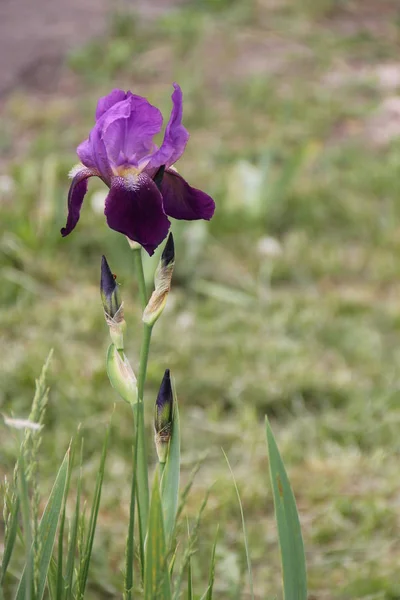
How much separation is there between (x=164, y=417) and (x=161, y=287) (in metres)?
0.16

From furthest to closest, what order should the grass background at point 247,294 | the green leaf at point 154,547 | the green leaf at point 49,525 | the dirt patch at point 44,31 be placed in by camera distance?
the dirt patch at point 44,31, the grass background at point 247,294, the green leaf at point 49,525, the green leaf at point 154,547

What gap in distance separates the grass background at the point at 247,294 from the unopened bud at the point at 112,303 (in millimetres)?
569

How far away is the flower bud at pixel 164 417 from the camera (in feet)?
3.38

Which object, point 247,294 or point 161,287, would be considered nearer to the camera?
point 161,287

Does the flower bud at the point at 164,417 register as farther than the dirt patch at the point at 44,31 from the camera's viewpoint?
No

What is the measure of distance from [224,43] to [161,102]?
0.99 m

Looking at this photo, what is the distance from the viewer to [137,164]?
1027mm

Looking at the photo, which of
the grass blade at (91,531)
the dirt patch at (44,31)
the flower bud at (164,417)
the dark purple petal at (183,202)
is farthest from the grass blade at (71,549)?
the dirt patch at (44,31)

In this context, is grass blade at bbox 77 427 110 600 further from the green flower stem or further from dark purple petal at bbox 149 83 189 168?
dark purple petal at bbox 149 83 189 168

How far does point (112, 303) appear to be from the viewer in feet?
3.39

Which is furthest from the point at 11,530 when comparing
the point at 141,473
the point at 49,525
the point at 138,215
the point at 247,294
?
the point at 247,294

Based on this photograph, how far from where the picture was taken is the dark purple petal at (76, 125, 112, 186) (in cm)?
102

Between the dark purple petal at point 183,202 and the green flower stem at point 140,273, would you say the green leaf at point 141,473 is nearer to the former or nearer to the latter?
the green flower stem at point 140,273

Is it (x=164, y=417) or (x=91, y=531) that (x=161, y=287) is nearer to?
(x=164, y=417)
